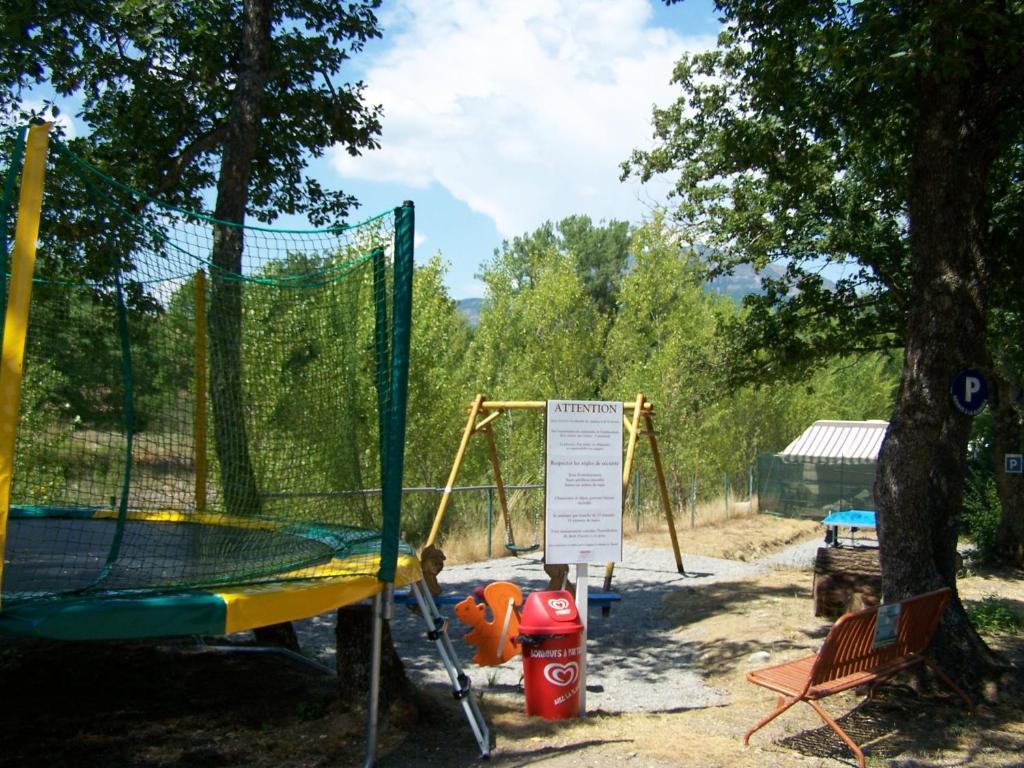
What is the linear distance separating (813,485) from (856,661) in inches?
755

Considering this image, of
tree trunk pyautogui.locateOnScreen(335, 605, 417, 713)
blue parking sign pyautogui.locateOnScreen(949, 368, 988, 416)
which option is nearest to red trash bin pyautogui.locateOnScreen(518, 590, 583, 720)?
tree trunk pyautogui.locateOnScreen(335, 605, 417, 713)

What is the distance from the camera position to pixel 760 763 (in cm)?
534

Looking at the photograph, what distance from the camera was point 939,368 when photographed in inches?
268

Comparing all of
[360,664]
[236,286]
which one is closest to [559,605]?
[360,664]

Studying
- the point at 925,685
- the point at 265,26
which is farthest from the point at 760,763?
the point at 265,26

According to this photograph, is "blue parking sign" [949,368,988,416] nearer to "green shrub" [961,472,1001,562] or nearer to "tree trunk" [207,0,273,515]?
"tree trunk" [207,0,273,515]

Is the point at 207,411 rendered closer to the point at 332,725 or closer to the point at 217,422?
the point at 217,422

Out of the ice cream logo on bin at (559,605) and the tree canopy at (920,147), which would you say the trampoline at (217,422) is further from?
the tree canopy at (920,147)

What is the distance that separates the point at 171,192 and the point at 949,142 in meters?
7.11

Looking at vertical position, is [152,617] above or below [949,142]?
below

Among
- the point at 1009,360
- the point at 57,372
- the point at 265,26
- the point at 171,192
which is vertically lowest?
the point at 57,372

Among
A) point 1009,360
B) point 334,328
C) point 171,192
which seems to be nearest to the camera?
point 334,328

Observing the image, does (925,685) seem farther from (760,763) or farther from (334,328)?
(334,328)

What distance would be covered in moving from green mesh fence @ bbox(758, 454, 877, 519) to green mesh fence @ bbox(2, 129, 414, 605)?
1921 cm
